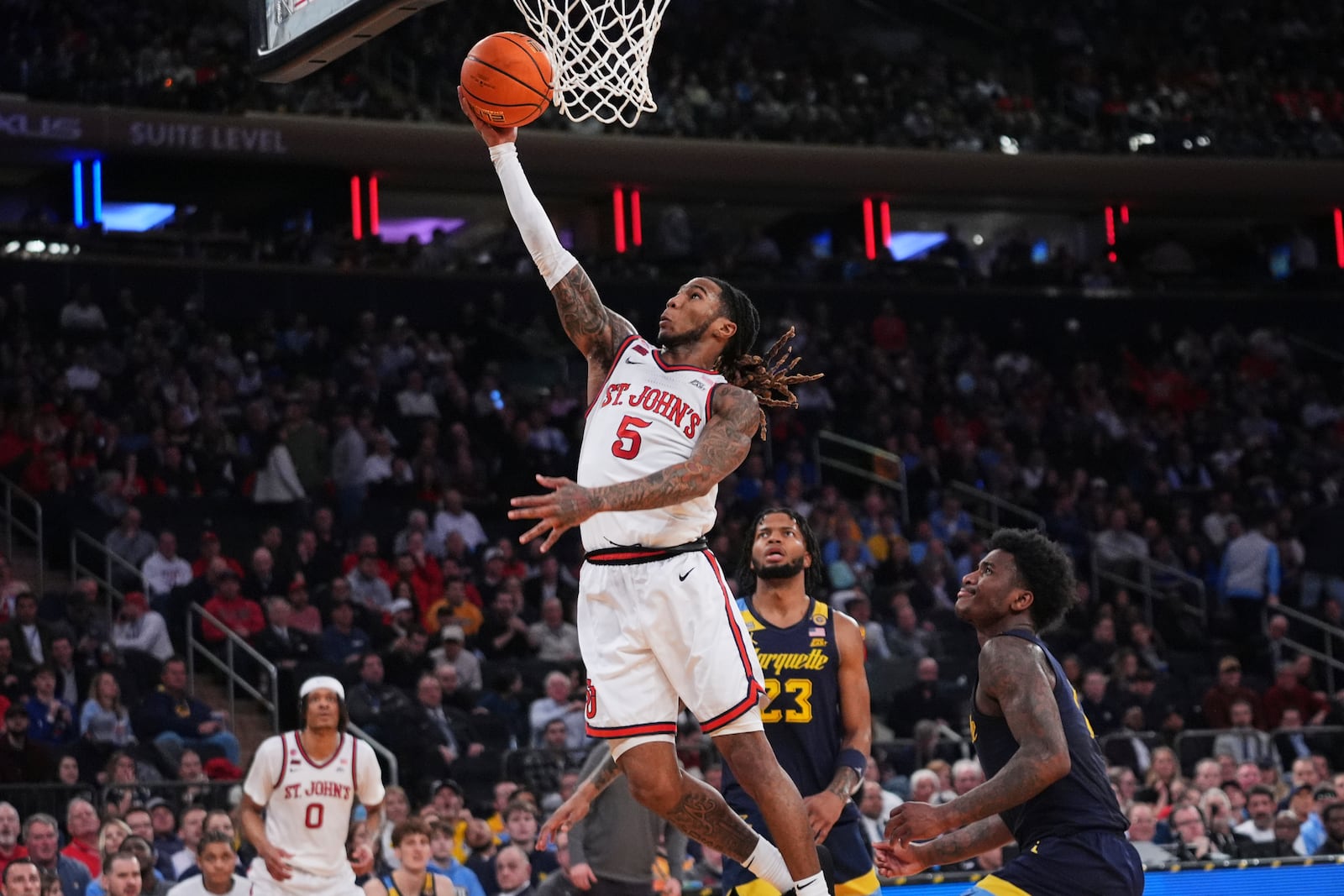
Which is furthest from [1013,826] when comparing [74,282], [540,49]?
[74,282]

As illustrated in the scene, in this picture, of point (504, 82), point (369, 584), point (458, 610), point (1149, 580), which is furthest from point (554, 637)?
point (504, 82)

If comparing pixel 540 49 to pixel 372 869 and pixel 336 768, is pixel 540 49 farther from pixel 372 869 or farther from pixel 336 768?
pixel 372 869

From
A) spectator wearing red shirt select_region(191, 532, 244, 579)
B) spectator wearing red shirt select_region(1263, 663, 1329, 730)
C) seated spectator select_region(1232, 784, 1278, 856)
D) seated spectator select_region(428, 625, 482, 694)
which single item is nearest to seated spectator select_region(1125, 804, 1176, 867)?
seated spectator select_region(1232, 784, 1278, 856)

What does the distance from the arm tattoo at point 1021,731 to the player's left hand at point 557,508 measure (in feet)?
4.40

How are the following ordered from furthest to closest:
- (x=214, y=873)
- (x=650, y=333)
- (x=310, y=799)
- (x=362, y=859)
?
(x=650, y=333), (x=362, y=859), (x=310, y=799), (x=214, y=873)

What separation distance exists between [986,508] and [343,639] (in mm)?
9156

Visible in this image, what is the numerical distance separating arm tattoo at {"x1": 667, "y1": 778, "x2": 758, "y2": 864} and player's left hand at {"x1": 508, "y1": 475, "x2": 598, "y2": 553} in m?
1.17

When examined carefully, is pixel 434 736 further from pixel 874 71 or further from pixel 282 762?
pixel 874 71

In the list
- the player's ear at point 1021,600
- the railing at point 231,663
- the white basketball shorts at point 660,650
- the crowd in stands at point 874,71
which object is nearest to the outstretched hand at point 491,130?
the white basketball shorts at point 660,650

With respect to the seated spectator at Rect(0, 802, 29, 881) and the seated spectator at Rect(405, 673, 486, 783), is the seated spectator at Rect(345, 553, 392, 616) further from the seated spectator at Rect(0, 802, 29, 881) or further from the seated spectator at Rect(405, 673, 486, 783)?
the seated spectator at Rect(0, 802, 29, 881)

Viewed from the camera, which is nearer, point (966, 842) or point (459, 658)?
point (966, 842)

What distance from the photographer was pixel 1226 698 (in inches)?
623

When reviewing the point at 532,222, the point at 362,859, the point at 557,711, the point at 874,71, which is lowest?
the point at 362,859

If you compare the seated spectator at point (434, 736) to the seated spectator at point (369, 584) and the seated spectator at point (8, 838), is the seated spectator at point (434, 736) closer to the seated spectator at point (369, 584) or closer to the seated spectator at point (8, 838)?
the seated spectator at point (369, 584)
